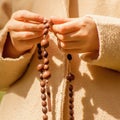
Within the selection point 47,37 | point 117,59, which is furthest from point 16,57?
point 117,59

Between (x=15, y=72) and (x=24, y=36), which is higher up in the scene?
(x=24, y=36)

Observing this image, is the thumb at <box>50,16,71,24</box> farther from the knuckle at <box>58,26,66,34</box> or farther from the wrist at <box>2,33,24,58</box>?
the wrist at <box>2,33,24,58</box>

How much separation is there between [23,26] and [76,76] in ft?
0.54

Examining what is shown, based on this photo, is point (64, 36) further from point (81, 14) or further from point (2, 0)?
point (2, 0)

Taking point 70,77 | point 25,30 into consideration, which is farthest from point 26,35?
point 70,77

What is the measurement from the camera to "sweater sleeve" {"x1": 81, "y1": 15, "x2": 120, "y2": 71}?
91 centimetres

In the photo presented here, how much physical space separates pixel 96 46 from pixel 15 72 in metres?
0.24

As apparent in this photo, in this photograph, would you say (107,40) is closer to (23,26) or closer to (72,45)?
(72,45)

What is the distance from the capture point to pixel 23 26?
968mm

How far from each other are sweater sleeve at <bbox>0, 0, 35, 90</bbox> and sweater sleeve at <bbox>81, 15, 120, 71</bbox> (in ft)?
0.57

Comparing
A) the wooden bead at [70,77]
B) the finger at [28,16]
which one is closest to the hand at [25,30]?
the finger at [28,16]

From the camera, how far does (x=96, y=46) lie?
95 centimetres

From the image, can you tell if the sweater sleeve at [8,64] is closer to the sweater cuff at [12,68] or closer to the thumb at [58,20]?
the sweater cuff at [12,68]

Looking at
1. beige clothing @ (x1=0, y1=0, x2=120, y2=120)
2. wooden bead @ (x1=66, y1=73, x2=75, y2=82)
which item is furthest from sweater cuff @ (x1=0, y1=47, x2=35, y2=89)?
wooden bead @ (x1=66, y1=73, x2=75, y2=82)
